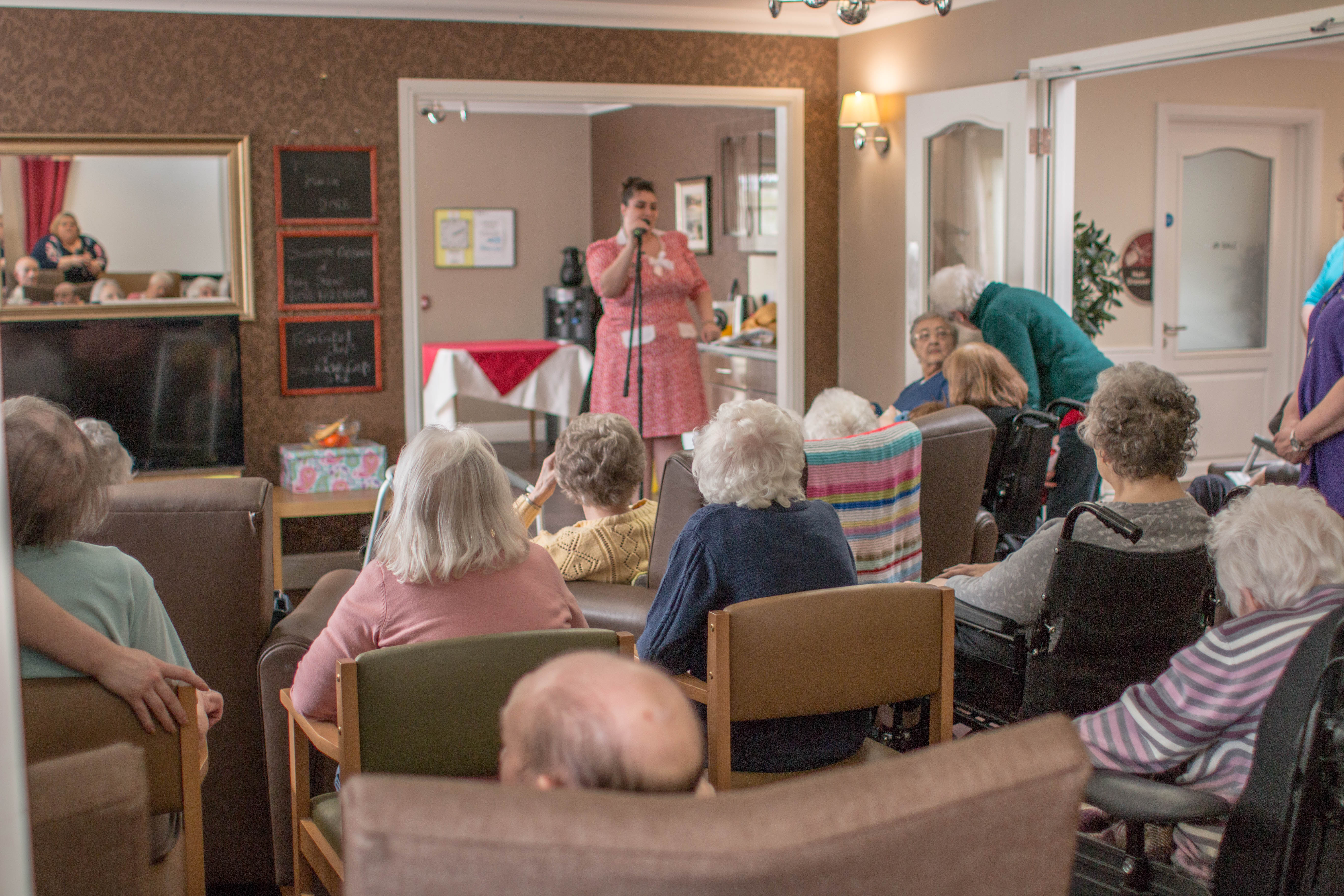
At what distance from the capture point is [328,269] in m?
5.19

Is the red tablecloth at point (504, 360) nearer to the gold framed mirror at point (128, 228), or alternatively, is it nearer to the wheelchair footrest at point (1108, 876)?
the gold framed mirror at point (128, 228)

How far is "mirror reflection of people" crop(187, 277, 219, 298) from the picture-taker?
513cm

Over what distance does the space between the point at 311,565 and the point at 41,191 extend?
75.6 inches

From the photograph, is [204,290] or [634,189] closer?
[634,189]

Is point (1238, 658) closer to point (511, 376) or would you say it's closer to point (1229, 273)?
point (1229, 273)

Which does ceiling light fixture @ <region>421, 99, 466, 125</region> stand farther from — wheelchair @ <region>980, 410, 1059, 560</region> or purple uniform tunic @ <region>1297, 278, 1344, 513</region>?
purple uniform tunic @ <region>1297, 278, 1344, 513</region>

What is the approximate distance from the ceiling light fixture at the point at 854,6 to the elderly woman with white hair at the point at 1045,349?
1.32 metres

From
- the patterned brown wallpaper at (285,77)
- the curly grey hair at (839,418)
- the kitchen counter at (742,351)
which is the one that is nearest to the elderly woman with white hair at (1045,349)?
the curly grey hair at (839,418)

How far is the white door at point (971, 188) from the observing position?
4852mm

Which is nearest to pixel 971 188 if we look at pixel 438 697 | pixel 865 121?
pixel 865 121

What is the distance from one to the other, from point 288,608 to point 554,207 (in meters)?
7.23

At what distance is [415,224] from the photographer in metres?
5.25

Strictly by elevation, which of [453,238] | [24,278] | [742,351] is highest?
[453,238]

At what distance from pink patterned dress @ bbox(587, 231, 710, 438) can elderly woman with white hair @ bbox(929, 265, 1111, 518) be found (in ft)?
3.77
